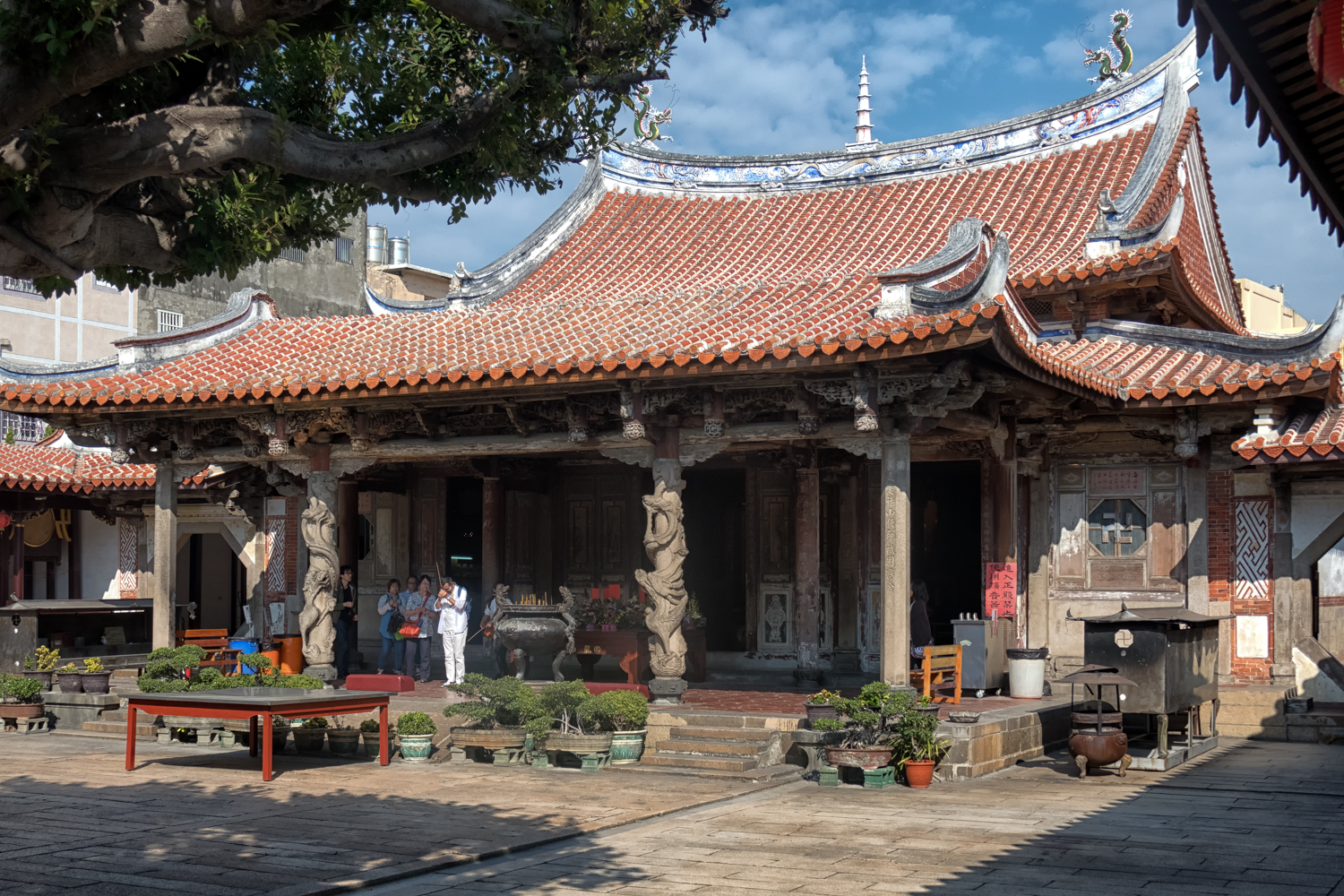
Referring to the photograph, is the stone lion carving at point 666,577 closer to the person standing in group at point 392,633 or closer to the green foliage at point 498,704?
the green foliage at point 498,704

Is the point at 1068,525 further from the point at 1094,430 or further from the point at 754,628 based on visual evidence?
the point at 754,628

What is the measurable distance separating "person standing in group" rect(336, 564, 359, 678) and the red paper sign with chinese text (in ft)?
23.0

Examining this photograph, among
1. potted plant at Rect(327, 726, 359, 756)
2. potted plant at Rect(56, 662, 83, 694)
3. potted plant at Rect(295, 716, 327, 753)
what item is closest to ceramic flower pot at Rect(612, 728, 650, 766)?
potted plant at Rect(327, 726, 359, 756)

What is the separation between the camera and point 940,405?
1181 centimetres

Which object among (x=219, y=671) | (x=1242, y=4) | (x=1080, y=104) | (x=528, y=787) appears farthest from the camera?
(x=1080, y=104)

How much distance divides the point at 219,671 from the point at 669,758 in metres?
4.89

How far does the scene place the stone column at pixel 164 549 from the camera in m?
15.2

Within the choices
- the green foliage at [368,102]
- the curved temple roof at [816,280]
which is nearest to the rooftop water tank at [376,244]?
the curved temple roof at [816,280]

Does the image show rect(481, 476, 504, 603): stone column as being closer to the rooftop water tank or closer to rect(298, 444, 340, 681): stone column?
rect(298, 444, 340, 681): stone column

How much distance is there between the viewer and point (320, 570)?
1429 centimetres

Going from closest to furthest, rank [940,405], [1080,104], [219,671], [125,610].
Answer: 1. [940,405]
2. [219,671]
3. [1080,104]
4. [125,610]

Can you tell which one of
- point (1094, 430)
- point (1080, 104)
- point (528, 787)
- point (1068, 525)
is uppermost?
point (1080, 104)

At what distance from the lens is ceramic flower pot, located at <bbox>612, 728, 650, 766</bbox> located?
12125mm

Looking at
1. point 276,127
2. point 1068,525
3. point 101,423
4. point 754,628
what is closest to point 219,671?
point 101,423
